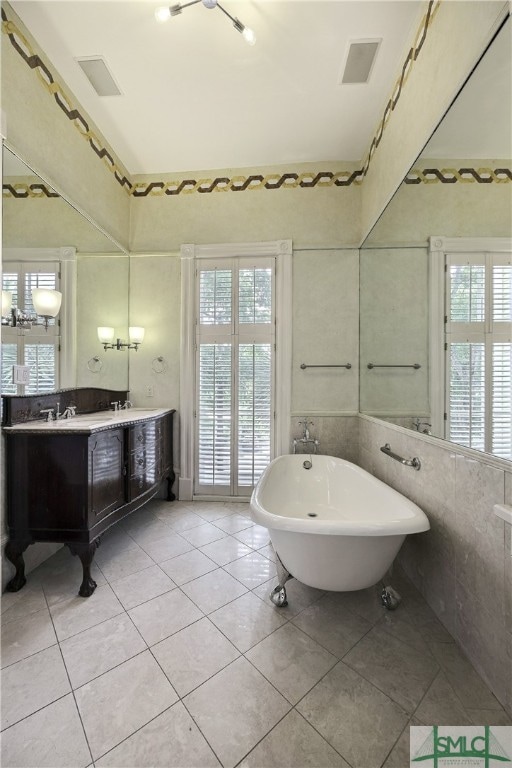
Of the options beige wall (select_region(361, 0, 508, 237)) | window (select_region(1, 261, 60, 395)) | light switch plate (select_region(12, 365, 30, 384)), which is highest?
beige wall (select_region(361, 0, 508, 237))

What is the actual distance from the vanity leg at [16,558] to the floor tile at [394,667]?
1.71 meters

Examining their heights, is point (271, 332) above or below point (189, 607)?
above

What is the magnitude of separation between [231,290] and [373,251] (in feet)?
4.08

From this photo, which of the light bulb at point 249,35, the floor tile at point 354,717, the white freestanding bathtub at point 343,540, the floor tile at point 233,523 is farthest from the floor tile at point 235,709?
the light bulb at point 249,35

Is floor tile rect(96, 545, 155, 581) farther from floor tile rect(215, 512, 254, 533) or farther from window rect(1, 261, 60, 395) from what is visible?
window rect(1, 261, 60, 395)

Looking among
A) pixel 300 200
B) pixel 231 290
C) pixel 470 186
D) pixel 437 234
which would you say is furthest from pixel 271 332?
pixel 470 186

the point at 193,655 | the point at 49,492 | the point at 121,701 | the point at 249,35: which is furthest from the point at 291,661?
the point at 249,35

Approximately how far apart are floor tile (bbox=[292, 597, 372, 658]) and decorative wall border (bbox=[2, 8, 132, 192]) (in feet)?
10.8

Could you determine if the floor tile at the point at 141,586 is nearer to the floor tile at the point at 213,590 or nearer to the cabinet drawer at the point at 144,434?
the floor tile at the point at 213,590

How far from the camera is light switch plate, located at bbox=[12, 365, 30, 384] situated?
1606 millimetres

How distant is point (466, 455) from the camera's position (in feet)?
4.00

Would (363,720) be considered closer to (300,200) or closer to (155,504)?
(155,504)

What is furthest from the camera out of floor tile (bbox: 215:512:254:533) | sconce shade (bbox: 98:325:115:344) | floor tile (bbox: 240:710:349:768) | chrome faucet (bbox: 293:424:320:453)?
chrome faucet (bbox: 293:424:320:453)

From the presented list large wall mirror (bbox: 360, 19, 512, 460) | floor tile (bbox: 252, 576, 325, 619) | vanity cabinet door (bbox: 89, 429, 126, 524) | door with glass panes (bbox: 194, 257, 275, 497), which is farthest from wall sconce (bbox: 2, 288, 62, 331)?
large wall mirror (bbox: 360, 19, 512, 460)
